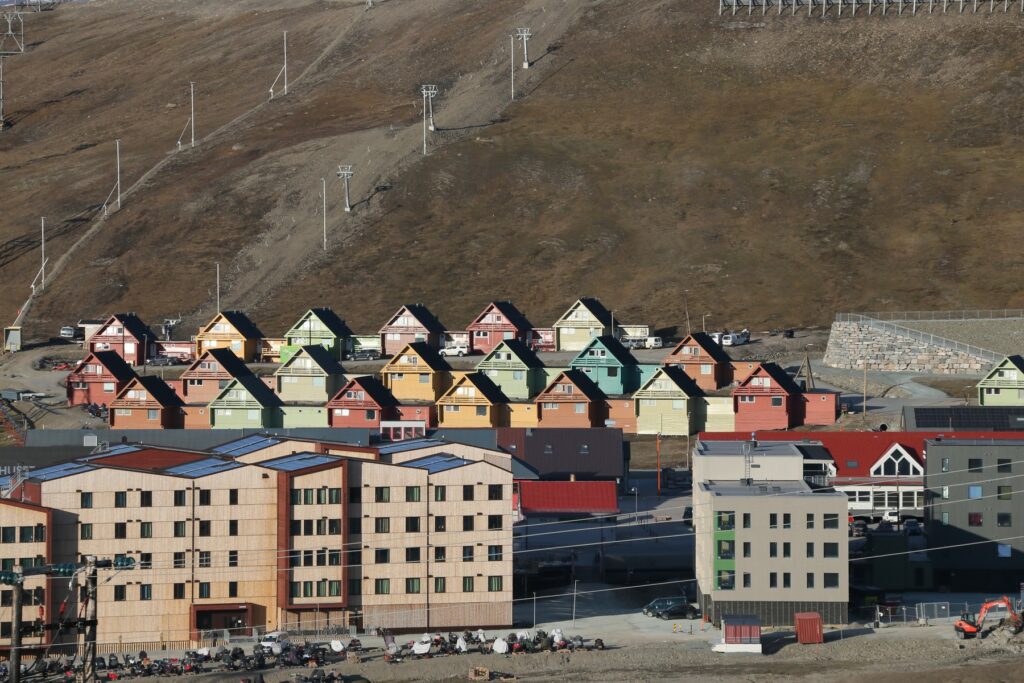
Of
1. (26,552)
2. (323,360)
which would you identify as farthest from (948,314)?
(26,552)

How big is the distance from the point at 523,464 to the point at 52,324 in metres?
90.5

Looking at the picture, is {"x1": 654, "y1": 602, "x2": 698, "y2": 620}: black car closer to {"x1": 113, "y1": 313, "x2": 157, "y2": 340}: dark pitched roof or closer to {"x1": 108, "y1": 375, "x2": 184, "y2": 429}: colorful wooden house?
{"x1": 108, "y1": 375, "x2": 184, "y2": 429}: colorful wooden house

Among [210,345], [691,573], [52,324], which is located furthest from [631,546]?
[52,324]

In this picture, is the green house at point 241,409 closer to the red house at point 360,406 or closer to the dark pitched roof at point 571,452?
the red house at point 360,406

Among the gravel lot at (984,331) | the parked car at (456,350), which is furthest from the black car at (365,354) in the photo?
the gravel lot at (984,331)

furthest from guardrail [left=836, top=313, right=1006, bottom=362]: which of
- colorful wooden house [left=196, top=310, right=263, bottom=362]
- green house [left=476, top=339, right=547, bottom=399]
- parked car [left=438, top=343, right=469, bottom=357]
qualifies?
colorful wooden house [left=196, top=310, right=263, bottom=362]

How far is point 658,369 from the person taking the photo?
131625 mm

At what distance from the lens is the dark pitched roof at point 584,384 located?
430 feet

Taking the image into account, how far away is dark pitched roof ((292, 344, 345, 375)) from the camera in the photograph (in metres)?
141

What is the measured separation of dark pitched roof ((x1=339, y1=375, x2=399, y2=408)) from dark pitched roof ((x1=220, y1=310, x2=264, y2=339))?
110 feet

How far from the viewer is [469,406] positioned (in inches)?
5113

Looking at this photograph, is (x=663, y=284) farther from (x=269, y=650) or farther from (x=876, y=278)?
(x=269, y=650)

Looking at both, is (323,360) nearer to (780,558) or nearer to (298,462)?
(298,462)

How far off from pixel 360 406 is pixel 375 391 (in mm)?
1534
